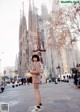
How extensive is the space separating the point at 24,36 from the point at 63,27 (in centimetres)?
12306

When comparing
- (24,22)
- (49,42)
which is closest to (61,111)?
(49,42)

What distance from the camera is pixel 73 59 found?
15750 centimetres

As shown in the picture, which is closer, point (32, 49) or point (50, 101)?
point (50, 101)

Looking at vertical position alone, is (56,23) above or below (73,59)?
below

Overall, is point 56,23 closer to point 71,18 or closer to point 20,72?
point 71,18

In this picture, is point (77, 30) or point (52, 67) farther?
point (52, 67)

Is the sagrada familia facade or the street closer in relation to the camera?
the street

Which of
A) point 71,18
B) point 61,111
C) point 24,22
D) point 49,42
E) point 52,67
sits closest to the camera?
point 61,111

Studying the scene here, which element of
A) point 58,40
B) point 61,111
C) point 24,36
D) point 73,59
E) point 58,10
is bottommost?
point 61,111

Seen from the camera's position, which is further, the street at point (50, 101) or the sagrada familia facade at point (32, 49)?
the sagrada familia facade at point (32, 49)

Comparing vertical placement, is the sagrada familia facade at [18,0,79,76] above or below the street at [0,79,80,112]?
above

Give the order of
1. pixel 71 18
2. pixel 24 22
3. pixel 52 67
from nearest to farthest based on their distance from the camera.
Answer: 1. pixel 71 18
2. pixel 52 67
3. pixel 24 22

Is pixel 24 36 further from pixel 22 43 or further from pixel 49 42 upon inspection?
pixel 49 42

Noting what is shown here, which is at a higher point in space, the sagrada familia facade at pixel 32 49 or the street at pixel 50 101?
the sagrada familia facade at pixel 32 49
